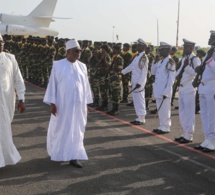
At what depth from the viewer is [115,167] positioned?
16.8 feet

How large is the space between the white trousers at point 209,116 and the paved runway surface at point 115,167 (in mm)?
339

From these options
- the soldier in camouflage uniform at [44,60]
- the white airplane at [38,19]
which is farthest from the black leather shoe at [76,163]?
the white airplane at [38,19]

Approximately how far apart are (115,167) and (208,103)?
84.3 inches

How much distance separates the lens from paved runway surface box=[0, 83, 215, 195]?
4.34m

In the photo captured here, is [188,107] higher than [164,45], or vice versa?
[164,45]

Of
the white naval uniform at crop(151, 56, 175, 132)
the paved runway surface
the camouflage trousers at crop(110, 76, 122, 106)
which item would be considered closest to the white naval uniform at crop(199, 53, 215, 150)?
the paved runway surface

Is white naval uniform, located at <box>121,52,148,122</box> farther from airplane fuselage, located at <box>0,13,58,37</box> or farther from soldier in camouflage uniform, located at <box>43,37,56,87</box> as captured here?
airplane fuselage, located at <box>0,13,58,37</box>

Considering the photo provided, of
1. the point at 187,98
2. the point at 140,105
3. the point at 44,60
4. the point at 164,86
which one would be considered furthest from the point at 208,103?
the point at 44,60

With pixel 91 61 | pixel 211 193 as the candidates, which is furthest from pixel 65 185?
pixel 91 61

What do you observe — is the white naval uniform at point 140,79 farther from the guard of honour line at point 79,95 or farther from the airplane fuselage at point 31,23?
the airplane fuselage at point 31,23

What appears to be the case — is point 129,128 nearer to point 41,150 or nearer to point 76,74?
point 41,150

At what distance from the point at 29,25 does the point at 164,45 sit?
33234 mm

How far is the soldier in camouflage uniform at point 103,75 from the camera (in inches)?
381

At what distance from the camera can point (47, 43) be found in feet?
46.1
